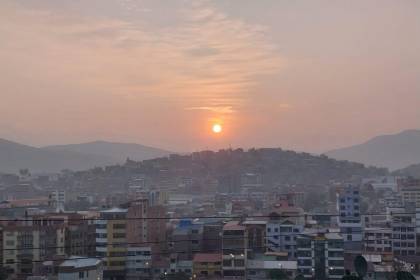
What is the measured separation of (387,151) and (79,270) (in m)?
82.7

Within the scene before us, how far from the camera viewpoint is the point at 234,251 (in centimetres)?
1060

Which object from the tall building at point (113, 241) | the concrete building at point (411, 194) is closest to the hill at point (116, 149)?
the concrete building at point (411, 194)

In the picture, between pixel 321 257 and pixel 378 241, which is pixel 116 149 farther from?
pixel 321 257

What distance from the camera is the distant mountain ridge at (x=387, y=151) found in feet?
260

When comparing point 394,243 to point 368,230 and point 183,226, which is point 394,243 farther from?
point 183,226

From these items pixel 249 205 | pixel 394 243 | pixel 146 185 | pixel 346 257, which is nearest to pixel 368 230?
pixel 394 243

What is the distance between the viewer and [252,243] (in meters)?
11.9

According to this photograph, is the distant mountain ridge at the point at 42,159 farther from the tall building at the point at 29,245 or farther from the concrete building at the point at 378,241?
the concrete building at the point at 378,241

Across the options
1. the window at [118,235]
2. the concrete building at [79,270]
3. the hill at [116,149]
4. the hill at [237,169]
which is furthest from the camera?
the hill at [116,149]

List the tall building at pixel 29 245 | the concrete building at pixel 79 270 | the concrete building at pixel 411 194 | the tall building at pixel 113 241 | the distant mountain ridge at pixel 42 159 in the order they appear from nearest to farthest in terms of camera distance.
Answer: the concrete building at pixel 79 270, the tall building at pixel 29 245, the tall building at pixel 113 241, the concrete building at pixel 411 194, the distant mountain ridge at pixel 42 159

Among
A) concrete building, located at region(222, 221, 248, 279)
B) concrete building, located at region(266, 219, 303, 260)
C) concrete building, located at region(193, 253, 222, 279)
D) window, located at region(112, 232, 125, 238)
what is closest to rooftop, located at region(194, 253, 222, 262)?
concrete building, located at region(193, 253, 222, 279)

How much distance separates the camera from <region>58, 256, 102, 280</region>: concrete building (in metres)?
8.82

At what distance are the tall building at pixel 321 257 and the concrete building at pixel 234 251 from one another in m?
1.02

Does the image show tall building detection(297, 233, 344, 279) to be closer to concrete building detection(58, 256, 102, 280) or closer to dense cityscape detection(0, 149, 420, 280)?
dense cityscape detection(0, 149, 420, 280)
